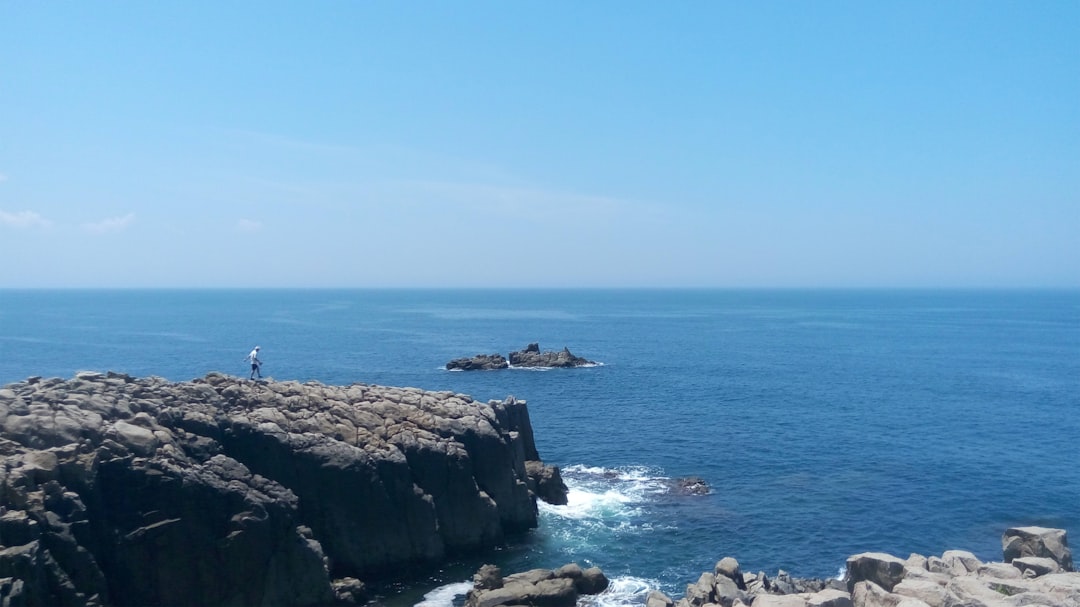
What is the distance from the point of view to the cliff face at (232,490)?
30672mm

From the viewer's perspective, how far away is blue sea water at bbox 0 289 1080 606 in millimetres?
45312

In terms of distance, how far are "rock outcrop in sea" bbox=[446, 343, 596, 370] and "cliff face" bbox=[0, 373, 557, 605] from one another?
6867 cm

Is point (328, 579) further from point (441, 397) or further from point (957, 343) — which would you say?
point (957, 343)

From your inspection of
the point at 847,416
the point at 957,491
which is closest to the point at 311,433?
the point at 957,491

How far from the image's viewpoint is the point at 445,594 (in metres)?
37.7

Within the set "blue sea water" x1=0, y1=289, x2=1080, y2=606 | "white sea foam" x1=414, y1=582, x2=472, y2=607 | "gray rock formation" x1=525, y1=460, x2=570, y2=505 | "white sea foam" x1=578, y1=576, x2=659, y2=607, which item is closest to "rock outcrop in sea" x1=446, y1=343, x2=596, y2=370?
"blue sea water" x1=0, y1=289, x2=1080, y2=606

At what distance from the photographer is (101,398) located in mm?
36750

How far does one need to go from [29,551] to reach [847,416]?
74680 millimetres

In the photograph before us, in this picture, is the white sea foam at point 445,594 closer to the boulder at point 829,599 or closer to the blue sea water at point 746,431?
the blue sea water at point 746,431

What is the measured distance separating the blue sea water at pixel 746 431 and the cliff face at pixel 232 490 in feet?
13.1

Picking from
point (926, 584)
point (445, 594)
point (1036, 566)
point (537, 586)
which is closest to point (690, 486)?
point (537, 586)

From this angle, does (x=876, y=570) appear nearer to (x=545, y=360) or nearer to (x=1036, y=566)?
(x=1036, y=566)

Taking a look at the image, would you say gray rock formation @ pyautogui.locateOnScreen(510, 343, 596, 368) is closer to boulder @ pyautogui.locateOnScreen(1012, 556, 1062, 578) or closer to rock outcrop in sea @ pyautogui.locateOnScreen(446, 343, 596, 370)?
rock outcrop in sea @ pyautogui.locateOnScreen(446, 343, 596, 370)

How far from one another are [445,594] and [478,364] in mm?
79234
